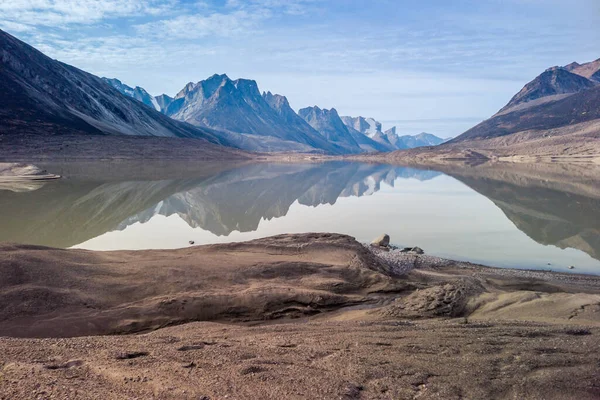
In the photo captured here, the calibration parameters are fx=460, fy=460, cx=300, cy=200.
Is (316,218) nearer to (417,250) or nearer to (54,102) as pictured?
(417,250)

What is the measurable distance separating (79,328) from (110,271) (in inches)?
108

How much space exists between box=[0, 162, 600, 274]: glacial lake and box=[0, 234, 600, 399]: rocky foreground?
695 centimetres

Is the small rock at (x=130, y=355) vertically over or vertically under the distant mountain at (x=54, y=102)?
under

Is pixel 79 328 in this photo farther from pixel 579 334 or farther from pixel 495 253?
pixel 495 253

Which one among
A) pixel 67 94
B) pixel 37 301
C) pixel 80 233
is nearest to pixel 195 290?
pixel 37 301

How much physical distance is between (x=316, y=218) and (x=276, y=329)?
71.2 feet

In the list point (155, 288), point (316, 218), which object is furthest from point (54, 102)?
point (155, 288)

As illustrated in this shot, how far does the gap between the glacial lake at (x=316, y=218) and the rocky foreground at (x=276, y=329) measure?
695 centimetres

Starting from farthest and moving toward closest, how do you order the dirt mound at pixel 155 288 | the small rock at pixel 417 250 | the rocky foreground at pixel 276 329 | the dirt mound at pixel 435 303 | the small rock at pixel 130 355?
1. the small rock at pixel 417 250
2. the dirt mound at pixel 435 303
3. the dirt mound at pixel 155 288
4. the small rock at pixel 130 355
5. the rocky foreground at pixel 276 329

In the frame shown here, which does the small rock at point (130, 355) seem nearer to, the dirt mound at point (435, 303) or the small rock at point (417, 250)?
the dirt mound at point (435, 303)

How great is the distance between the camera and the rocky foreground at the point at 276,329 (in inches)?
239

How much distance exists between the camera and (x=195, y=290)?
37.2 ft

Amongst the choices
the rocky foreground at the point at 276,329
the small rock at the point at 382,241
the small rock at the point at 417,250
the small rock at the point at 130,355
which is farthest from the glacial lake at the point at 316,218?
the small rock at the point at 130,355

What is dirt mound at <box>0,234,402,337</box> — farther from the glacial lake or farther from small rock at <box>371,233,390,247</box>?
the glacial lake
